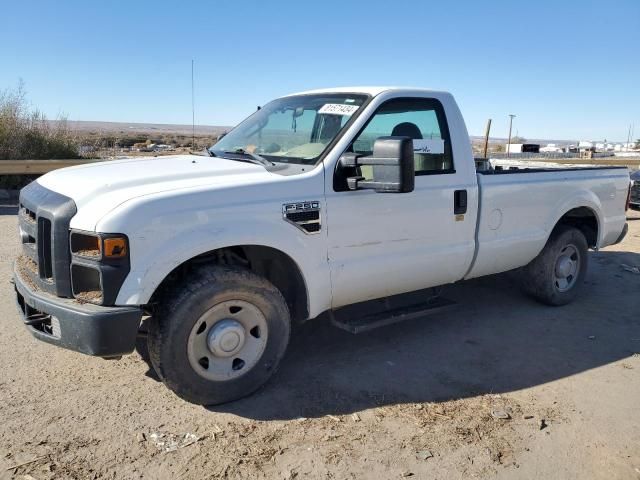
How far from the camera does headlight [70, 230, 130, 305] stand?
10.0 feet

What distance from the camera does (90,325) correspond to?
10.2ft

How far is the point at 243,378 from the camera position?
3656 millimetres

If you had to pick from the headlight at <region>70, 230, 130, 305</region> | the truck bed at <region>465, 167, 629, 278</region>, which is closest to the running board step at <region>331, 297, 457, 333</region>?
the truck bed at <region>465, 167, 629, 278</region>

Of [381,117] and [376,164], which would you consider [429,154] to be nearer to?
[381,117]

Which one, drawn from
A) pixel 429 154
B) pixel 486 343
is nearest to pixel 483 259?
pixel 486 343

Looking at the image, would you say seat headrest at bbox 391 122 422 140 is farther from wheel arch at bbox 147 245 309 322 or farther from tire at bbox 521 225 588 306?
tire at bbox 521 225 588 306

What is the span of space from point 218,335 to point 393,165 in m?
1.51

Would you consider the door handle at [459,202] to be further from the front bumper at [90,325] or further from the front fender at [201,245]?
the front bumper at [90,325]

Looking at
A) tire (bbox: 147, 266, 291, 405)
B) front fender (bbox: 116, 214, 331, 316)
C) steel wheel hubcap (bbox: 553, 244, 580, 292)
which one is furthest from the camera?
steel wheel hubcap (bbox: 553, 244, 580, 292)

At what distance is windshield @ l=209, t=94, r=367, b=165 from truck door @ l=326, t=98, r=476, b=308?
0.76ft

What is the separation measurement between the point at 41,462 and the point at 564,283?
4991mm

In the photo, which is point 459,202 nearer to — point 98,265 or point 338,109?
point 338,109

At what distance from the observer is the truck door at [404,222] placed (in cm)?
390

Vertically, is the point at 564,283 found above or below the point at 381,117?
below
